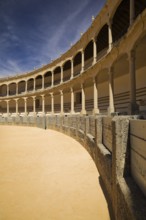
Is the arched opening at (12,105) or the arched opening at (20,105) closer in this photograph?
the arched opening at (20,105)

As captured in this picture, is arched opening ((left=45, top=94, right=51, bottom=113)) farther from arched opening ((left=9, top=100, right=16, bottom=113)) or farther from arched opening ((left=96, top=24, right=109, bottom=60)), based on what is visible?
arched opening ((left=96, top=24, right=109, bottom=60))

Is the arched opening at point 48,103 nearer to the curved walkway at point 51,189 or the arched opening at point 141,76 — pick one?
the arched opening at point 141,76

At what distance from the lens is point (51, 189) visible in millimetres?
5180

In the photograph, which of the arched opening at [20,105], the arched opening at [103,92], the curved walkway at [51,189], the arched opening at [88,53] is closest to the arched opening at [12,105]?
the arched opening at [20,105]

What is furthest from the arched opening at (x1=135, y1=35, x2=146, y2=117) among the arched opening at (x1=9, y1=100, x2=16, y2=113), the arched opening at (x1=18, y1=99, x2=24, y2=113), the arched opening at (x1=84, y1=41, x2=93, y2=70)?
the arched opening at (x1=9, y1=100, x2=16, y2=113)

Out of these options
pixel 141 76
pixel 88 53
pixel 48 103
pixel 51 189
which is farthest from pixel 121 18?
pixel 48 103

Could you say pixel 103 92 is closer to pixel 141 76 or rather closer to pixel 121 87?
pixel 121 87

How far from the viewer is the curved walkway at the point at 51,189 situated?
13.2 ft

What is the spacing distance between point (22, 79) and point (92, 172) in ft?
111

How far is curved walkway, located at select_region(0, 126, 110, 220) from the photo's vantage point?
13.2 feet

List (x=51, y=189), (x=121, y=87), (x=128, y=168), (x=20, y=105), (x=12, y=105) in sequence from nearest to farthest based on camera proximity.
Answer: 1. (x=128, y=168)
2. (x=51, y=189)
3. (x=121, y=87)
4. (x=20, y=105)
5. (x=12, y=105)

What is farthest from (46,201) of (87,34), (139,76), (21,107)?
(21,107)

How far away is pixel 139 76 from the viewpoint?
52.2 feet

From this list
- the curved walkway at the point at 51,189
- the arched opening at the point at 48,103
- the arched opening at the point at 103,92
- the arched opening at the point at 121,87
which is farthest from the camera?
the arched opening at the point at 48,103
